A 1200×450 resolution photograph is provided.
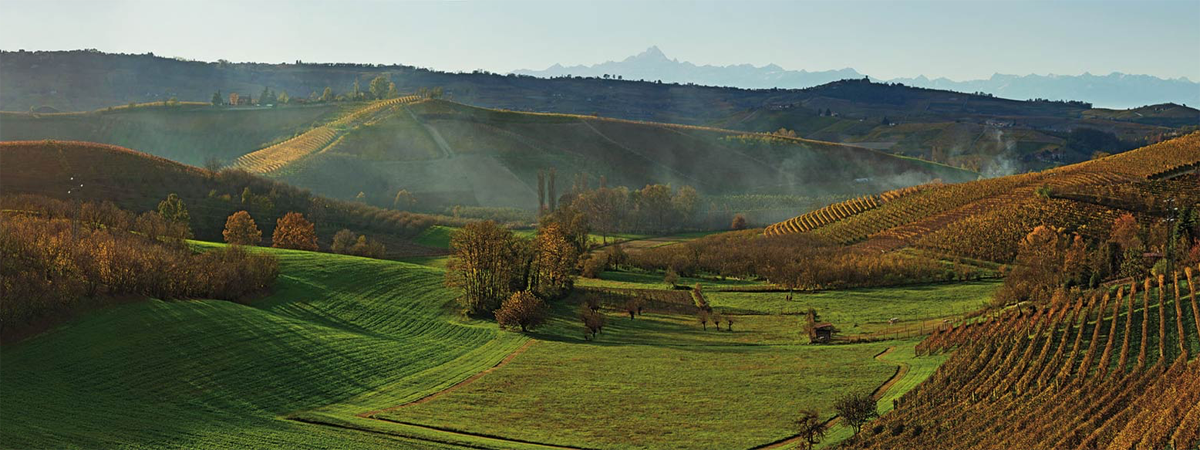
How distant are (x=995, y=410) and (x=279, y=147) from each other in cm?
17309

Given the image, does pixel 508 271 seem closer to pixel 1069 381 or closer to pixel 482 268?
pixel 482 268

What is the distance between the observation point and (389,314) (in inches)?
2840

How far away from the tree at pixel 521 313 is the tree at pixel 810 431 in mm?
31223

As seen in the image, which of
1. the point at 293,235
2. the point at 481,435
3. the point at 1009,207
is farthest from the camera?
the point at 1009,207

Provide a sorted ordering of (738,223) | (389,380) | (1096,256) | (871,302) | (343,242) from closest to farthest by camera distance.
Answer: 1. (389,380)
2. (1096,256)
3. (871,302)
4. (343,242)
5. (738,223)

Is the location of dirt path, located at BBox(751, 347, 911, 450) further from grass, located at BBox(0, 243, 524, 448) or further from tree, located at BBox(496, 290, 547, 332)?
tree, located at BBox(496, 290, 547, 332)

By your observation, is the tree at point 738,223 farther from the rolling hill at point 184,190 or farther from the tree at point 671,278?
the tree at point 671,278

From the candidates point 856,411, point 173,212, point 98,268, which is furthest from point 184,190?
point 856,411

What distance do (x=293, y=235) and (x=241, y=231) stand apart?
20.2ft

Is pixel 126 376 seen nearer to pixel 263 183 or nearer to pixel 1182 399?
pixel 1182 399

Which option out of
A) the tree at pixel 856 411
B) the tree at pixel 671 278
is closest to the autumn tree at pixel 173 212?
Answer: the tree at pixel 671 278

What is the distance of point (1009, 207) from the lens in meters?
106

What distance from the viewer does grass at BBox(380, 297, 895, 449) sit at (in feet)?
148

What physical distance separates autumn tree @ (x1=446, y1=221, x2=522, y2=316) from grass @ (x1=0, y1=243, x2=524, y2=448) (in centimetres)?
609
